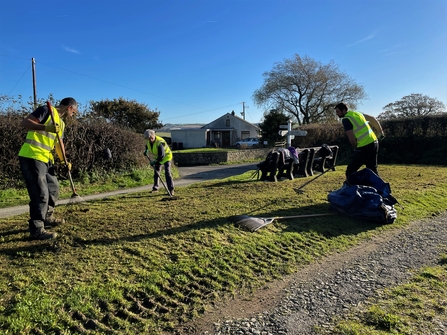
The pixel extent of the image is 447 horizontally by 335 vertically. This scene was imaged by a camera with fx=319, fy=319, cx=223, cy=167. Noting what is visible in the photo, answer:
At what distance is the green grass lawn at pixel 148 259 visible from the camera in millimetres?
2947

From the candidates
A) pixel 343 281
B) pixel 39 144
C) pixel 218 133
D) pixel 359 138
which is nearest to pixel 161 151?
pixel 39 144

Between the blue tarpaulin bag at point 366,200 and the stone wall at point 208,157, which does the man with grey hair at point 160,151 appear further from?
the stone wall at point 208,157

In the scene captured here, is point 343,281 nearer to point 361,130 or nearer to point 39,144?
point 361,130

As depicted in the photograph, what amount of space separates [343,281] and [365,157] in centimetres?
382

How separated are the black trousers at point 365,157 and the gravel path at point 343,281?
1.67m

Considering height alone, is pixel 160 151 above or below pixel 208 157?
above

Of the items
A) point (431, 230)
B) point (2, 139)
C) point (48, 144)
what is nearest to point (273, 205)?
point (431, 230)

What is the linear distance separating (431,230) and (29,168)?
22.1ft

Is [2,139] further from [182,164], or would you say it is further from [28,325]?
[182,164]

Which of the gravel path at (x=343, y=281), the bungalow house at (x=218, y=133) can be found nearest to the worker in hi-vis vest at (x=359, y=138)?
the gravel path at (x=343, y=281)

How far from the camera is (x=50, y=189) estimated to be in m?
4.76

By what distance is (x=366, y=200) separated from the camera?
6020mm

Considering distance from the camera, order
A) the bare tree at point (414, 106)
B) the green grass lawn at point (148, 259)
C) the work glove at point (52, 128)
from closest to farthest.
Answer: the green grass lawn at point (148, 259), the work glove at point (52, 128), the bare tree at point (414, 106)

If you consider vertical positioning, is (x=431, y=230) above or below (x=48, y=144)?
below
